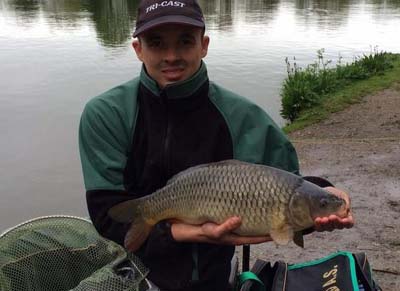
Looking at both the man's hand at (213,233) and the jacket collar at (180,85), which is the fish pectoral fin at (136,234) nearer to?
the man's hand at (213,233)

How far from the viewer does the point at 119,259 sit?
176 cm

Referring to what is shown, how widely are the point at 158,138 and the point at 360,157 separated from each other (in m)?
3.63

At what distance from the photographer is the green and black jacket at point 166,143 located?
169cm

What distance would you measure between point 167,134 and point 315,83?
6105mm

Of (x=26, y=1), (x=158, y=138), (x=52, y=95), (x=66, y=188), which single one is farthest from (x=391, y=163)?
(x=26, y=1)

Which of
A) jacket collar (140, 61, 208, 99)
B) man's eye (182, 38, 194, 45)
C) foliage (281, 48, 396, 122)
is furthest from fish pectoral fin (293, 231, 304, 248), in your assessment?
foliage (281, 48, 396, 122)

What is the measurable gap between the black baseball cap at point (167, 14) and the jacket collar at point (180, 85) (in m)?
0.15

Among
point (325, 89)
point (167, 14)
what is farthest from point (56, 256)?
point (325, 89)

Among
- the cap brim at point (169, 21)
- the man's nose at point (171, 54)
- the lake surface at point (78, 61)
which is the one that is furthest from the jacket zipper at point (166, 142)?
the lake surface at point (78, 61)

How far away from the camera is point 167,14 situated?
162 cm

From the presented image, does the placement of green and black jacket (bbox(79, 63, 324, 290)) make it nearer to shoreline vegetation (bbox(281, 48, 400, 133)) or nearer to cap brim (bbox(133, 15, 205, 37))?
cap brim (bbox(133, 15, 205, 37))

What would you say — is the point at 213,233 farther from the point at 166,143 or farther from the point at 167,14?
the point at 167,14

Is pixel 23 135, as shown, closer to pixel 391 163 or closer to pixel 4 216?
pixel 4 216

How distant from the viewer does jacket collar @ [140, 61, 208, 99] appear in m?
1.70
